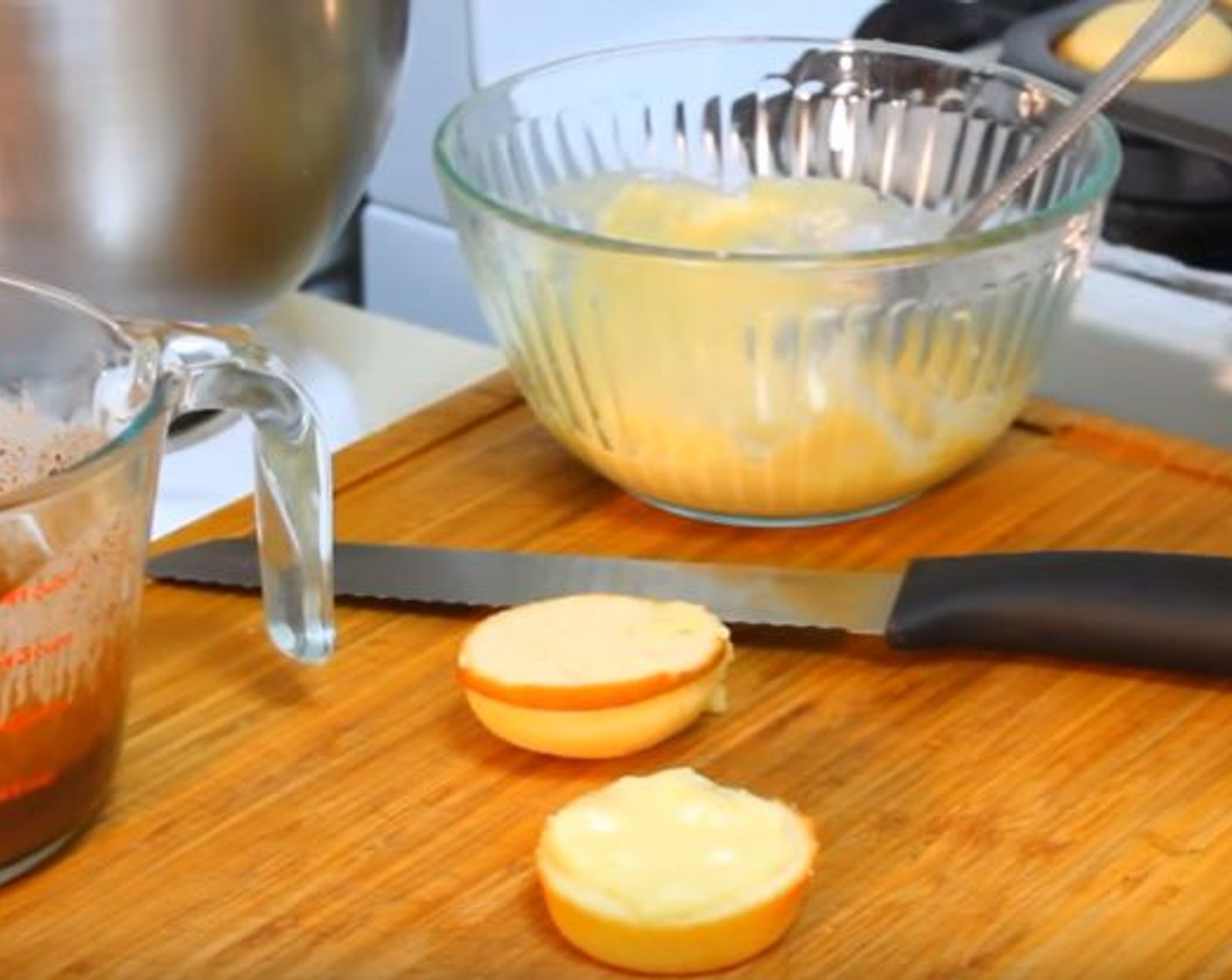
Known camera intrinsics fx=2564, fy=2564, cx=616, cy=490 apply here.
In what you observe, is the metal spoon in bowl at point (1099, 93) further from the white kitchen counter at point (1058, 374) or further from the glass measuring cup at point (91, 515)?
the glass measuring cup at point (91, 515)

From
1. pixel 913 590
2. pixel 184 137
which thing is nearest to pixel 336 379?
pixel 184 137

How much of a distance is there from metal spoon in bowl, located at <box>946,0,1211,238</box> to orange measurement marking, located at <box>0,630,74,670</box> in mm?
317

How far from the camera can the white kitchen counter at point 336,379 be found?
814mm

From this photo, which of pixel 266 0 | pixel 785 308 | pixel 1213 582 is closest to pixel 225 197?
pixel 266 0

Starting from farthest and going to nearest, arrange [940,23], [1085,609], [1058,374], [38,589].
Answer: [940,23]
[1058,374]
[1085,609]
[38,589]

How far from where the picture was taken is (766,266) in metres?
0.72

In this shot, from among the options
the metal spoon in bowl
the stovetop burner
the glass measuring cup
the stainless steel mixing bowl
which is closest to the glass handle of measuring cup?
the glass measuring cup

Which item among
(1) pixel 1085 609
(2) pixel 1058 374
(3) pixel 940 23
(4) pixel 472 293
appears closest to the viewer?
(1) pixel 1085 609

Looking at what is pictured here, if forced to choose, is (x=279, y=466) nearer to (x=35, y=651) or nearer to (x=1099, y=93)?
(x=35, y=651)

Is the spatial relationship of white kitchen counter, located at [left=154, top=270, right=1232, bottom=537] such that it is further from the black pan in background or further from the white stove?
the black pan in background

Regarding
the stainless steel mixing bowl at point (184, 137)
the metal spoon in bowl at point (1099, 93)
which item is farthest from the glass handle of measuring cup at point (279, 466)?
the metal spoon in bowl at point (1099, 93)

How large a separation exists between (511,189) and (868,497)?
17 centimetres

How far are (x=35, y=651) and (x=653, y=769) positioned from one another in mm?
163

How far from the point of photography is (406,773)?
2.15 ft
